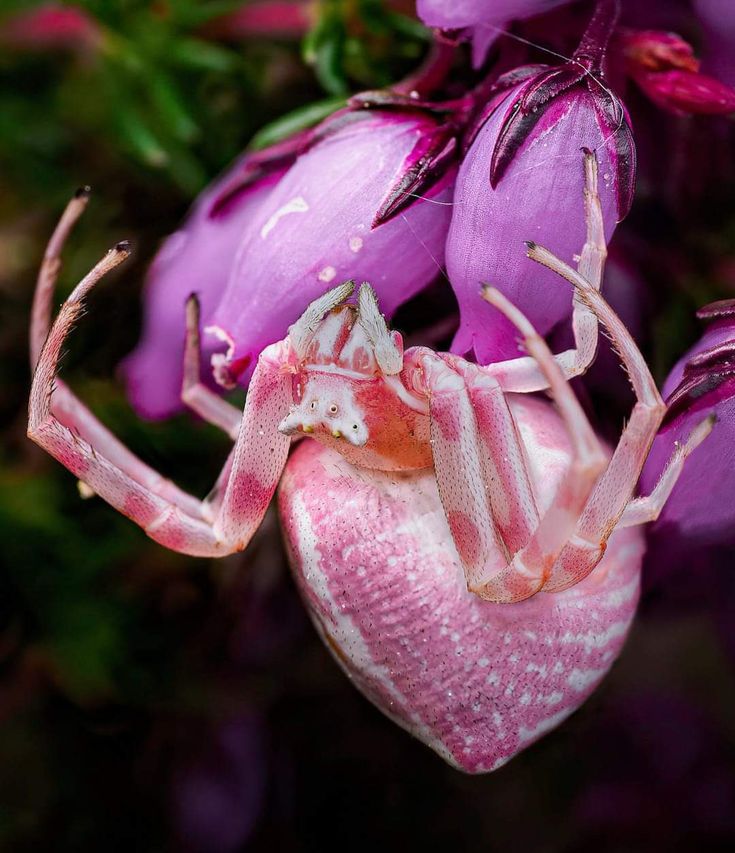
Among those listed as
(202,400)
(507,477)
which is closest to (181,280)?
(202,400)

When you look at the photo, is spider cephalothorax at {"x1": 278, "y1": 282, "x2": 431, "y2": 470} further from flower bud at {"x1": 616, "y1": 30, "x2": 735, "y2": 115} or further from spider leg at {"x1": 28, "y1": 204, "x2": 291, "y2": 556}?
flower bud at {"x1": 616, "y1": 30, "x2": 735, "y2": 115}

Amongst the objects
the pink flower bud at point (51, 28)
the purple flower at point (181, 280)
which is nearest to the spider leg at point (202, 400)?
the purple flower at point (181, 280)

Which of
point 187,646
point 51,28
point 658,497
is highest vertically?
point 51,28

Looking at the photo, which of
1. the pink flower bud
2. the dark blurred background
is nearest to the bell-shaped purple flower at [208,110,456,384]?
the dark blurred background

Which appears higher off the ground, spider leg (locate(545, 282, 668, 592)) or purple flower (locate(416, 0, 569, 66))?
purple flower (locate(416, 0, 569, 66))

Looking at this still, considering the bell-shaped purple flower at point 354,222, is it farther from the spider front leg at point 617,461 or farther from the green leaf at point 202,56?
the green leaf at point 202,56

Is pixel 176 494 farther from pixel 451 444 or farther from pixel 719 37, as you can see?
pixel 719 37

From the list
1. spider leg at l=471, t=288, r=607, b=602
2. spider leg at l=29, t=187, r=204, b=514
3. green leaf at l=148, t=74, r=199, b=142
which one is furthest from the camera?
green leaf at l=148, t=74, r=199, b=142
